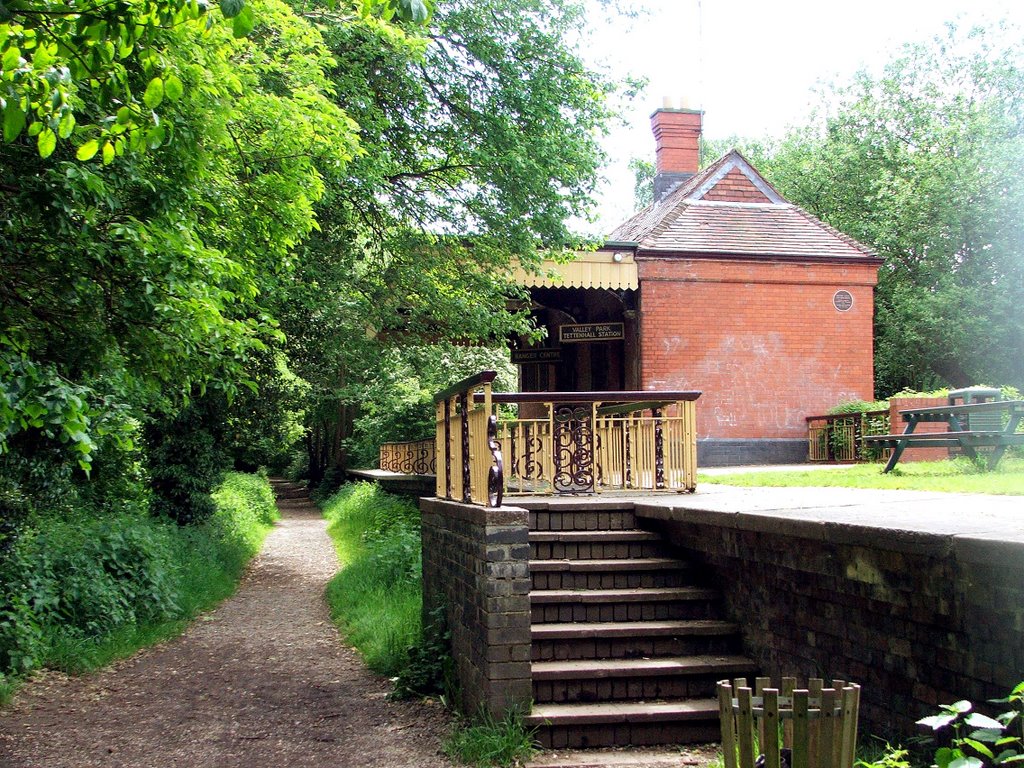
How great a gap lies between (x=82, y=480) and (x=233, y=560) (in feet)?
11.1

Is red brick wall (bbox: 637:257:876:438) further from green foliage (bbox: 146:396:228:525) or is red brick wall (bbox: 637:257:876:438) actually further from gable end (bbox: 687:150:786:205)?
green foliage (bbox: 146:396:228:525)

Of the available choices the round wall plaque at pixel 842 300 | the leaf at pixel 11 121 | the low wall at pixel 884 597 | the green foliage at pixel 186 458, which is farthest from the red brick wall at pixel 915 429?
the leaf at pixel 11 121

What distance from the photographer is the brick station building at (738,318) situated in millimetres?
18062

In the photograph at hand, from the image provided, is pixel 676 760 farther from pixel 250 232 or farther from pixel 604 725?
pixel 250 232

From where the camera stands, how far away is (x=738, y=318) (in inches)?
727

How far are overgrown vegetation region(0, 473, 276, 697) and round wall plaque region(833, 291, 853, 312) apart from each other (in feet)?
40.5

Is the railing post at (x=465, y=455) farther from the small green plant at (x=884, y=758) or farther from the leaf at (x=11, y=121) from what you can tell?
the leaf at (x=11, y=121)

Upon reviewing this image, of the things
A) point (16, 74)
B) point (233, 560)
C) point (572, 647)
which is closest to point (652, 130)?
point (233, 560)

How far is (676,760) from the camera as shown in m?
5.66

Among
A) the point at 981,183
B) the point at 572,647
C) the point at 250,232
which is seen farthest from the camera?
the point at 981,183

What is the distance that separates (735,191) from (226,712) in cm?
1614

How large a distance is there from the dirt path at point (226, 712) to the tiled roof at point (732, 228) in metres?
10.9

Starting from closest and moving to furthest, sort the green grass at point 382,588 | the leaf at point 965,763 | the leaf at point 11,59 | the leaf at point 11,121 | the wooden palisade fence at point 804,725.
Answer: the leaf at point 965,763
the wooden palisade fence at point 804,725
the leaf at point 11,121
the leaf at point 11,59
the green grass at point 382,588

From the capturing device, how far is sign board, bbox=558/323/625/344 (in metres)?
19.2
